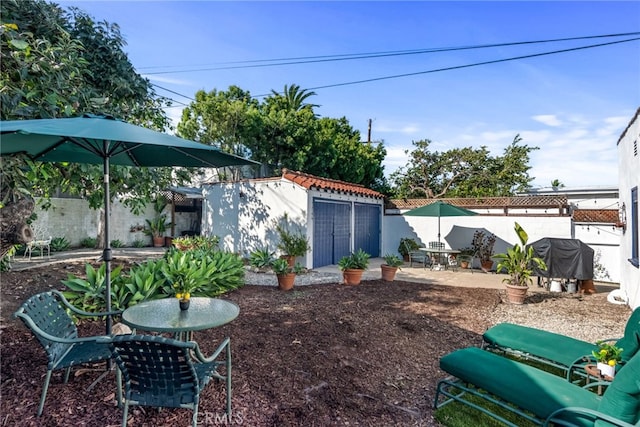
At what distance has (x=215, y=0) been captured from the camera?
8.20 metres

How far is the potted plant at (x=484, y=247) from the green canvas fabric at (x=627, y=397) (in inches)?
412

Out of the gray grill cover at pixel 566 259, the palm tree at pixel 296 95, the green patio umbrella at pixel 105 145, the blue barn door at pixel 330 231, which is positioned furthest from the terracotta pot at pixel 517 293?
the palm tree at pixel 296 95

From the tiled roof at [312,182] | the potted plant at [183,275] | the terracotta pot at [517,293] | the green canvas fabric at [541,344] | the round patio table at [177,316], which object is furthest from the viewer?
the tiled roof at [312,182]

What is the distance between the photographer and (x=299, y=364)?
12.9 feet

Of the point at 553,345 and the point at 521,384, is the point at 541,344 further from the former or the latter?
the point at 521,384

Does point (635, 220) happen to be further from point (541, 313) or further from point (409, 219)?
point (409, 219)

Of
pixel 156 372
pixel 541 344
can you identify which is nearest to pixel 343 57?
pixel 541 344

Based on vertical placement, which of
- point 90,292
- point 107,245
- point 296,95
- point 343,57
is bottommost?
point 90,292

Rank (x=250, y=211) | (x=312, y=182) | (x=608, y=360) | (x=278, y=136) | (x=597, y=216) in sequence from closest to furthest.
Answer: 1. (x=608, y=360)
2. (x=597, y=216)
3. (x=312, y=182)
4. (x=250, y=211)
5. (x=278, y=136)

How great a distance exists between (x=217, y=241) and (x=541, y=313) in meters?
10.6

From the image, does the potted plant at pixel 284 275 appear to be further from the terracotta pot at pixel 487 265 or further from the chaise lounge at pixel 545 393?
the terracotta pot at pixel 487 265

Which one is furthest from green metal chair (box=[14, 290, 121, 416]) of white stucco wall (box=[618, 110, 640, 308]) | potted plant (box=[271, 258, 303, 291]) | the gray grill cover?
the gray grill cover

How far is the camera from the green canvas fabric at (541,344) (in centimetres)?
363

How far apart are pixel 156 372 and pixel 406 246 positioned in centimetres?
1234
